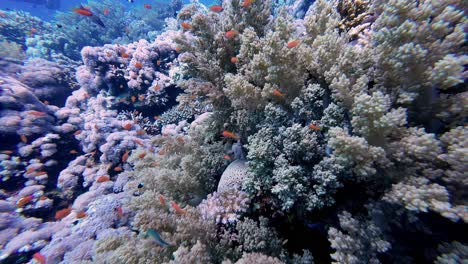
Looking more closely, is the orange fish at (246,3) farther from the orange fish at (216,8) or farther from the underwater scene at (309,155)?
the orange fish at (216,8)

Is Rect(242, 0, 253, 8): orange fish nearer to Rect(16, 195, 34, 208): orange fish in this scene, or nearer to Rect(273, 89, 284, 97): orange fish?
Rect(273, 89, 284, 97): orange fish

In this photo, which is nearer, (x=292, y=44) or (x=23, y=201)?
(x=292, y=44)

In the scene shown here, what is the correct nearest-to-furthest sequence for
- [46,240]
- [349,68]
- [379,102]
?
[379,102], [349,68], [46,240]

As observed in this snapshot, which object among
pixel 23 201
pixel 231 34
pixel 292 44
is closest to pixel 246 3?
pixel 231 34

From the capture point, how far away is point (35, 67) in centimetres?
1181

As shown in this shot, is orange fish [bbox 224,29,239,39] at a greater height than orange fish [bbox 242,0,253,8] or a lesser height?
lesser

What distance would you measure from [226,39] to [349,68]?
8.77 feet

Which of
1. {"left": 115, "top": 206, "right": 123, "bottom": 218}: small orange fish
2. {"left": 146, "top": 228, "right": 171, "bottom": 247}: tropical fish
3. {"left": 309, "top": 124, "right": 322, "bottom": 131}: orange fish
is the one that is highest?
{"left": 309, "top": 124, "right": 322, "bottom": 131}: orange fish

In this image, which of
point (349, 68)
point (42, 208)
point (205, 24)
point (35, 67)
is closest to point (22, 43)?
point (35, 67)

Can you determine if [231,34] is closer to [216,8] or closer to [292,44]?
[292,44]

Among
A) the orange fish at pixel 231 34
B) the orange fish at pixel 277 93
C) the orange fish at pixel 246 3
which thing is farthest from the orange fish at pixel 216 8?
the orange fish at pixel 277 93

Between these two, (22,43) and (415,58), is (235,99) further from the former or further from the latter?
(22,43)

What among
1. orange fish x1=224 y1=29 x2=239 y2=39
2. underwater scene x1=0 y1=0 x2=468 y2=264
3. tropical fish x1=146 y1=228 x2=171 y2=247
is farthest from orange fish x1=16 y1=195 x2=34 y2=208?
orange fish x1=224 y1=29 x2=239 y2=39

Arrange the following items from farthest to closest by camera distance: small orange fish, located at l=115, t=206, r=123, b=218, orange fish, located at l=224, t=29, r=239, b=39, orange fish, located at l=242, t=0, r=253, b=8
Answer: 1. small orange fish, located at l=115, t=206, r=123, b=218
2. orange fish, located at l=242, t=0, r=253, b=8
3. orange fish, located at l=224, t=29, r=239, b=39
